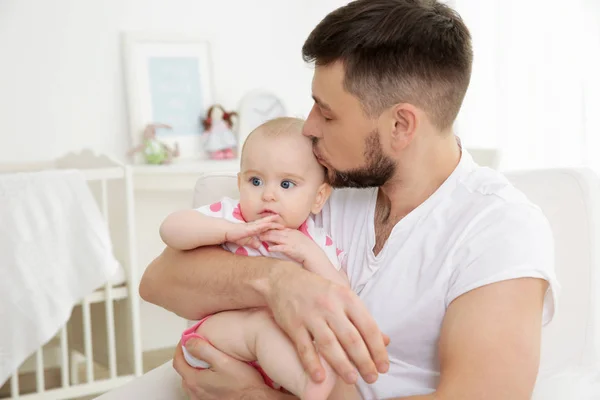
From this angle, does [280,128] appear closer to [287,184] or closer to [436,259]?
[287,184]

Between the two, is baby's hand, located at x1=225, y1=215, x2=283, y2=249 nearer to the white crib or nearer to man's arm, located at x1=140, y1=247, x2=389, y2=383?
man's arm, located at x1=140, y1=247, x2=389, y2=383

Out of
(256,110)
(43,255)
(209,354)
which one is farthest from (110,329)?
(209,354)

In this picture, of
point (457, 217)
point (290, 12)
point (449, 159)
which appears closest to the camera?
point (457, 217)

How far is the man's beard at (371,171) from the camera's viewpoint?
1.51 m

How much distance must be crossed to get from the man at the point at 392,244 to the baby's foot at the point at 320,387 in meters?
0.02

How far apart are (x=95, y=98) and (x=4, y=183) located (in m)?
1.21

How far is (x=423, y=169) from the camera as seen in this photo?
1526mm

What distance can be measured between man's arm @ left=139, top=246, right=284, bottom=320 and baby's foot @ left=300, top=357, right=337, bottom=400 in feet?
0.60

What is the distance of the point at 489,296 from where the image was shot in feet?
4.17

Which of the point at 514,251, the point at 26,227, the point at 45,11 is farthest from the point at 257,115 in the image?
the point at 514,251

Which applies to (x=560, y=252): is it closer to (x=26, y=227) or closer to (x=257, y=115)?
(x=26, y=227)

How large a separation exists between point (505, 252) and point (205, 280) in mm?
550

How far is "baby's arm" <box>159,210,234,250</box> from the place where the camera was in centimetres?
148

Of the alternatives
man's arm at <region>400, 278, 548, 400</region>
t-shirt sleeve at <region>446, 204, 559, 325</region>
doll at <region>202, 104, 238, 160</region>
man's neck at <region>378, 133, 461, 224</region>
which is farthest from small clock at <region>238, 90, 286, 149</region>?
man's arm at <region>400, 278, 548, 400</region>
